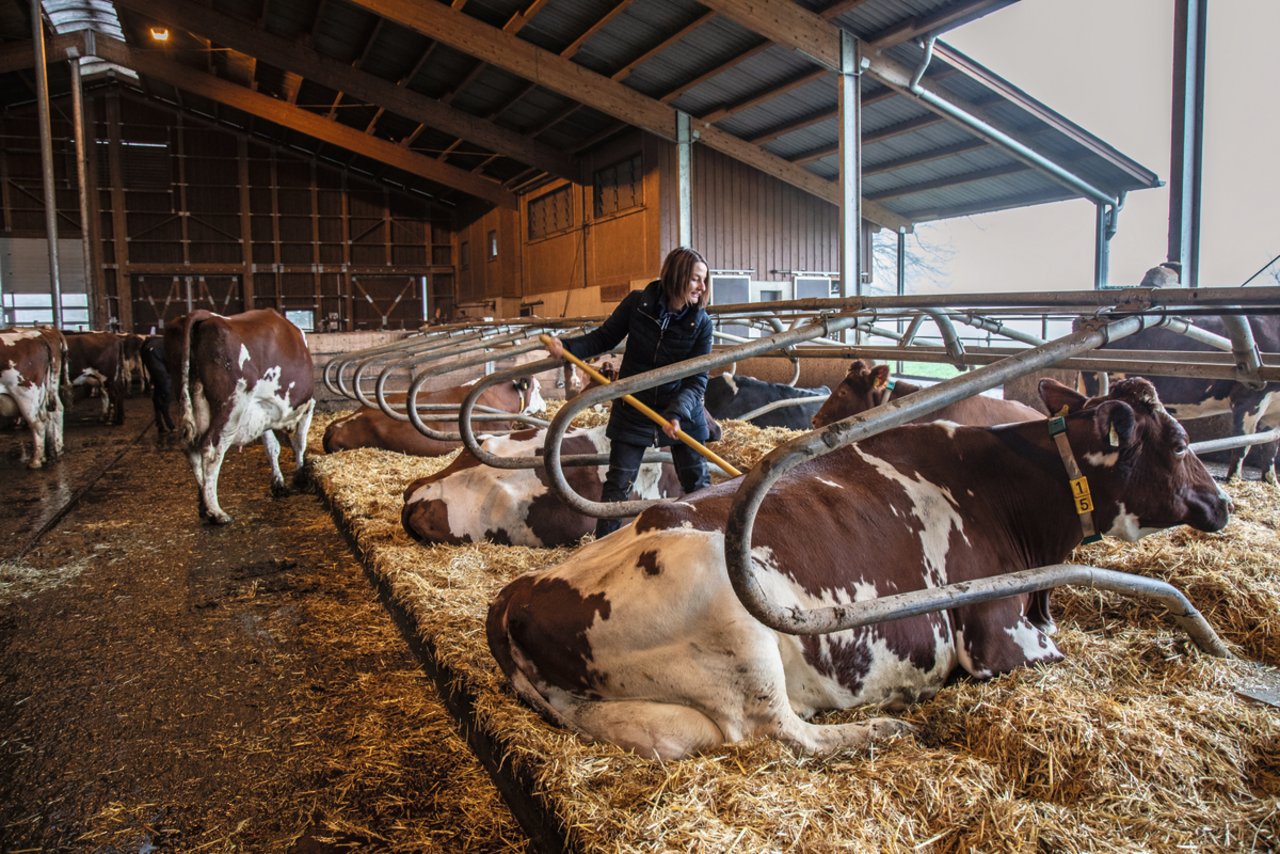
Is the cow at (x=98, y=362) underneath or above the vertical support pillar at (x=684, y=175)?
underneath

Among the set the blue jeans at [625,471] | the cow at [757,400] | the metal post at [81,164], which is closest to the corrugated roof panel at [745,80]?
the cow at [757,400]

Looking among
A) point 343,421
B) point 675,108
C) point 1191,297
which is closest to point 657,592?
point 1191,297

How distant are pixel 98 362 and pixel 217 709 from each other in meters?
12.6

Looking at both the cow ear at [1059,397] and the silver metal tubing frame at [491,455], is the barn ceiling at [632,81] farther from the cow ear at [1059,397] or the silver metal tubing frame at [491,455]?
the cow ear at [1059,397]

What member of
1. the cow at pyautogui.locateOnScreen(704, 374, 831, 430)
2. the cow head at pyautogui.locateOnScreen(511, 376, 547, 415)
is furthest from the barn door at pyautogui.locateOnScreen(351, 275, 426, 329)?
the cow at pyautogui.locateOnScreen(704, 374, 831, 430)

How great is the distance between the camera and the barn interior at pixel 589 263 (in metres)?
2.12

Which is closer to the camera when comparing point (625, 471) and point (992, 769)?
point (992, 769)

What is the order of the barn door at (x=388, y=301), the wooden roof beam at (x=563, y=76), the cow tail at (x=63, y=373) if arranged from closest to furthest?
the cow tail at (x=63, y=373) → the wooden roof beam at (x=563, y=76) → the barn door at (x=388, y=301)

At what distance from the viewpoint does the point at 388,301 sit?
29.8 meters

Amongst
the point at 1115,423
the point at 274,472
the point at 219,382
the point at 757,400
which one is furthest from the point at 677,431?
the point at 757,400

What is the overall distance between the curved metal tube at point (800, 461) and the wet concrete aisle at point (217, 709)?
103 centimetres

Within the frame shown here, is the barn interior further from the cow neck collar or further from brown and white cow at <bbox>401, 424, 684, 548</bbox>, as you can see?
the cow neck collar

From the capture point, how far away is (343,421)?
28.0 ft

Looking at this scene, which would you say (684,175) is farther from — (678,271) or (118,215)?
(118,215)
